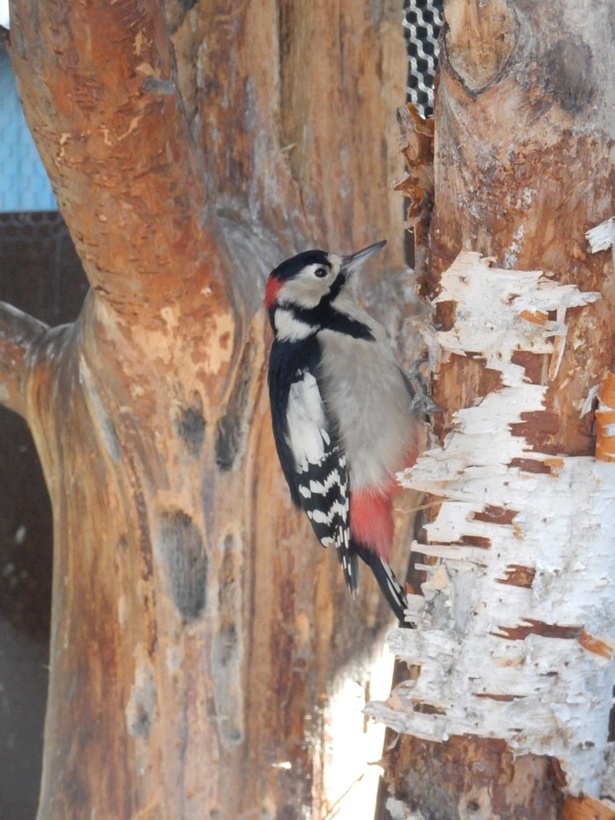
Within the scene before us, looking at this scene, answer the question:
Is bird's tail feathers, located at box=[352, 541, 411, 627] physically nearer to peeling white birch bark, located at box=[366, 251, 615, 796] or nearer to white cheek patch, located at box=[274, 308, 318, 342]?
white cheek patch, located at box=[274, 308, 318, 342]

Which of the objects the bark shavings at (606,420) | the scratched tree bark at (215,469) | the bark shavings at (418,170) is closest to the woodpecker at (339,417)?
the scratched tree bark at (215,469)

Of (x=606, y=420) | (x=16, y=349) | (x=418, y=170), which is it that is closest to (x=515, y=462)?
(x=606, y=420)

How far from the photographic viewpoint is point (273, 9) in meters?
2.06

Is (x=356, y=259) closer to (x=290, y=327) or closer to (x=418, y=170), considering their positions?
(x=290, y=327)

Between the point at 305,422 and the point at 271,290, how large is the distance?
26 centimetres

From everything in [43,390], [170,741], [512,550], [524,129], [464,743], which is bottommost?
[170,741]

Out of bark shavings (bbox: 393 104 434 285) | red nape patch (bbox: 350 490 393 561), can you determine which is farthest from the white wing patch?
bark shavings (bbox: 393 104 434 285)

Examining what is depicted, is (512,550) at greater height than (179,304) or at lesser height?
lesser

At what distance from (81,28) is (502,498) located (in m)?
0.89

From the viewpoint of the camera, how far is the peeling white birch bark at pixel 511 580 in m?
1.11

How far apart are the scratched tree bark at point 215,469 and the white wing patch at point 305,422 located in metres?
0.15

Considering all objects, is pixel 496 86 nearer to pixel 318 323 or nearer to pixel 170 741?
pixel 318 323

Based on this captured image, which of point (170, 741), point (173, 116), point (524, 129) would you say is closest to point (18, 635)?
point (170, 741)

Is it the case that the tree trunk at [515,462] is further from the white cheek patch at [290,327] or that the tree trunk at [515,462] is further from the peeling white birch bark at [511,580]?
the white cheek patch at [290,327]
